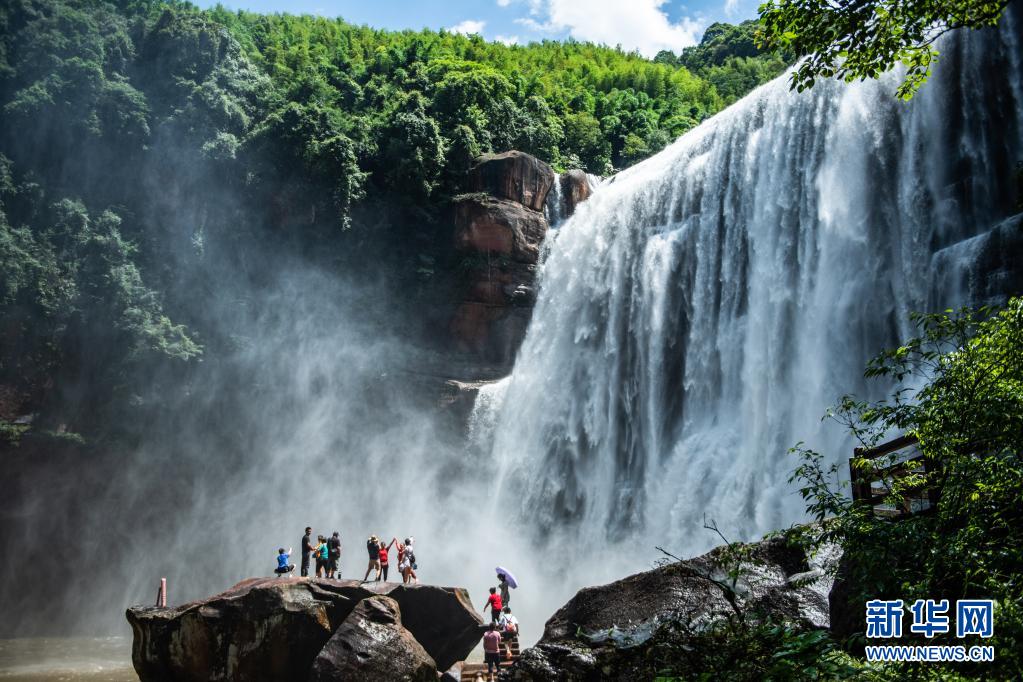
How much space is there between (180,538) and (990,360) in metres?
32.3

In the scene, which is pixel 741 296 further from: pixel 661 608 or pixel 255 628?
pixel 255 628

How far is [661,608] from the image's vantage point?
11.2 m

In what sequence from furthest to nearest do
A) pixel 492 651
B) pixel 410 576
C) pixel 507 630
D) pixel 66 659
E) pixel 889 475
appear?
pixel 66 659
pixel 410 576
pixel 507 630
pixel 492 651
pixel 889 475

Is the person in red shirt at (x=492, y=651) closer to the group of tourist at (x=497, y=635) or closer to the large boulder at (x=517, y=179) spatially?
the group of tourist at (x=497, y=635)

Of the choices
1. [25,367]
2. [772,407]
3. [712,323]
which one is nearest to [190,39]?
[25,367]

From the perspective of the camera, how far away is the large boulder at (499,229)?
115 ft

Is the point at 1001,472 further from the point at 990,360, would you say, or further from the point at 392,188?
the point at 392,188

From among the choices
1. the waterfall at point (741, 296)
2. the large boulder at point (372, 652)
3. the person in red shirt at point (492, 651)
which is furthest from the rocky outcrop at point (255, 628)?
the waterfall at point (741, 296)

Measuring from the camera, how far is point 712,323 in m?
27.0

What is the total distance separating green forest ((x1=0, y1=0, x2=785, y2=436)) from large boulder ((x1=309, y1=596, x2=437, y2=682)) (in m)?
19.8

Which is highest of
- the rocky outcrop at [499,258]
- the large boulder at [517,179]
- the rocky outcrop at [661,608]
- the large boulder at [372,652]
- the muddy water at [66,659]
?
the large boulder at [517,179]

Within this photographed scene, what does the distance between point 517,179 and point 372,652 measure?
903 inches

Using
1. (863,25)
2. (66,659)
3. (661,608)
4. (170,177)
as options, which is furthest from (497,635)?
(170,177)

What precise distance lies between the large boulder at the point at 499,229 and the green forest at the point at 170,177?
2.64 metres
